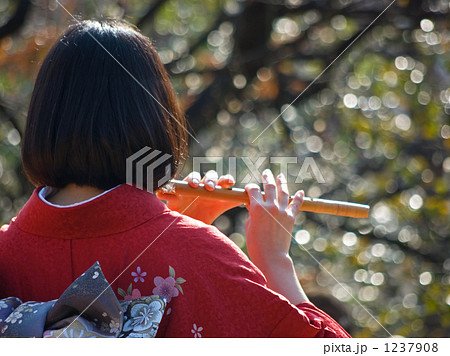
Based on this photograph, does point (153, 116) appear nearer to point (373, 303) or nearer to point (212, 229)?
point (212, 229)

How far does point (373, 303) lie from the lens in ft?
10.7

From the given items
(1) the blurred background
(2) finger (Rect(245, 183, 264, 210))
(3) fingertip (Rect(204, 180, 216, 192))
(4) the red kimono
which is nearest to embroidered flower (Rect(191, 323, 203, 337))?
(4) the red kimono

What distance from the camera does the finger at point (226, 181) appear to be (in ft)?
4.21

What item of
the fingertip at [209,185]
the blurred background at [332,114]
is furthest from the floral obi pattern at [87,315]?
the blurred background at [332,114]

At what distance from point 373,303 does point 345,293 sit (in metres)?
0.15

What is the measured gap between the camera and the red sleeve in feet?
2.63

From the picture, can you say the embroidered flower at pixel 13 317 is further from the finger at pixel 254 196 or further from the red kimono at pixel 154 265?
the finger at pixel 254 196

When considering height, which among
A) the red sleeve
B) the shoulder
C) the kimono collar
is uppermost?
the kimono collar

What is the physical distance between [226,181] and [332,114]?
1.94 m

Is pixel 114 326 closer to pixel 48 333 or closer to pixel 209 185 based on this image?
pixel 48 333

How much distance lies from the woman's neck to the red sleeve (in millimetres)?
278

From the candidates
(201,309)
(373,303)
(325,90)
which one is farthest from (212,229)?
(373,303)

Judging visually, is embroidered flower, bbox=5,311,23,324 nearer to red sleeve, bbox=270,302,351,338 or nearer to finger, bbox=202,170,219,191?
red sleeve, bbox=270,302,351,338
